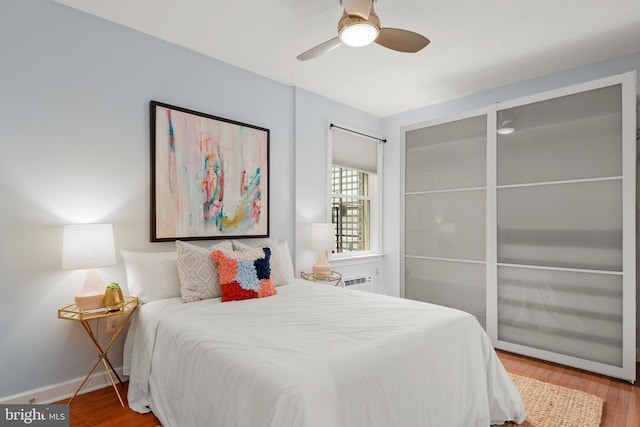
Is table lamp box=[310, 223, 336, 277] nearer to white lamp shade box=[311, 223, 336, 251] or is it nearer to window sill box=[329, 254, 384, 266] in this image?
white lamp shade box=[311, 223, 336, 251]

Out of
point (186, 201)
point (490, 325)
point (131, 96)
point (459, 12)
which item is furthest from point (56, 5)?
point (490, 325)

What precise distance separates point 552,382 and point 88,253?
3.41m

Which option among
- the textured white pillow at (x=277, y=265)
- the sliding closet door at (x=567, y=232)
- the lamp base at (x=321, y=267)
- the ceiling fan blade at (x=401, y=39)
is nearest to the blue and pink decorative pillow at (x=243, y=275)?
the textured white pillow at (x=277, y=265)

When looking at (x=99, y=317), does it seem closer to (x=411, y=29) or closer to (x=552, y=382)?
(x=411, y=29)

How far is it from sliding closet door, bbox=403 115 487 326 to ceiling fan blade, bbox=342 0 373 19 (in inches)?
80.7

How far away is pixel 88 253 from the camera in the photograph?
210 cm

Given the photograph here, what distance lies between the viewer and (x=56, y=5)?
7.47 ft

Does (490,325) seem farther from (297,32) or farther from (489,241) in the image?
(297,32)

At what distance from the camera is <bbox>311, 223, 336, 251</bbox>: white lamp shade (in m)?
3.63

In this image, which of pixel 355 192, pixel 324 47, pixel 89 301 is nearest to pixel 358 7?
pixel 324 47

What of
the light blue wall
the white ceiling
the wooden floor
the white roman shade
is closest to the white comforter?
the wooden floor

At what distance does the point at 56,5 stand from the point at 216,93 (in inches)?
47.0

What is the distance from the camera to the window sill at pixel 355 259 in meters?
4.16

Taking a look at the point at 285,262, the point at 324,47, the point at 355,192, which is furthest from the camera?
the point at 355,192
